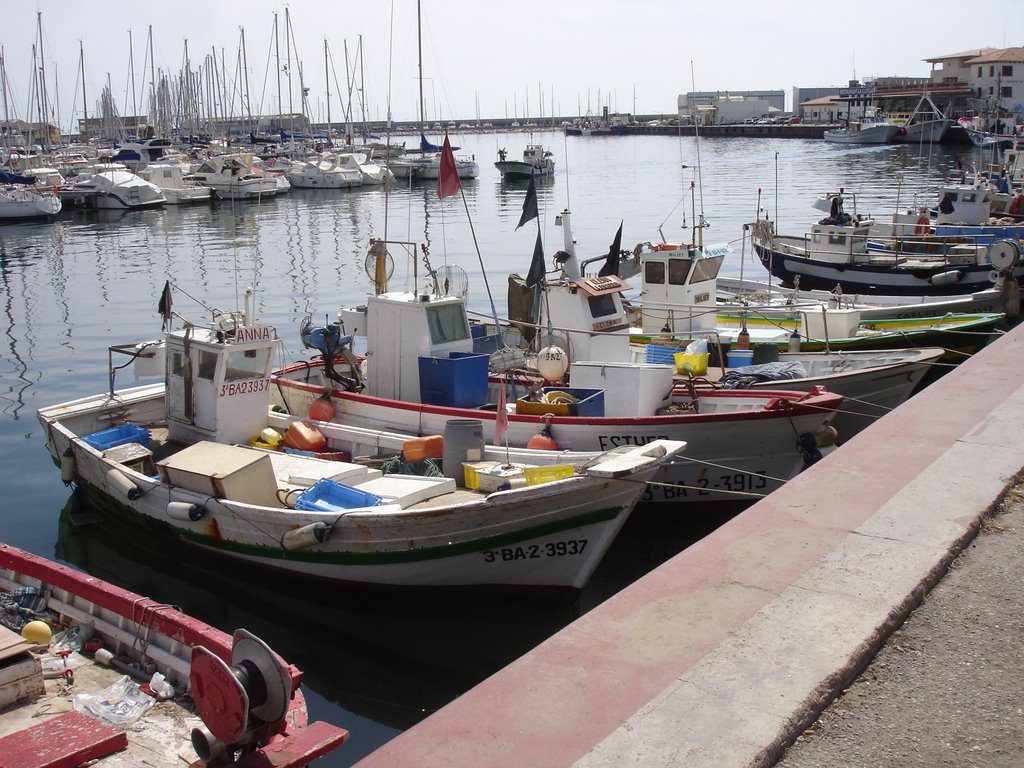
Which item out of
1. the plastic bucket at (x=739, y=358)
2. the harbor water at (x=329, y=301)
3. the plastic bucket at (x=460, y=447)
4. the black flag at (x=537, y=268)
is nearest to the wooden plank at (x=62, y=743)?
the harbor water at (x=329, y=301)

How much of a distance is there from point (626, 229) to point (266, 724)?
151 ft

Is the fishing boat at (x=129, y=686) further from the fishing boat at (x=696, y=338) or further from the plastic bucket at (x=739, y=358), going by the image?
the plastic bucket at (x=739, y=358)

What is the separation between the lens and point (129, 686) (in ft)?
22.6

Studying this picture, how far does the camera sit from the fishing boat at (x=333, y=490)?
9867 mm

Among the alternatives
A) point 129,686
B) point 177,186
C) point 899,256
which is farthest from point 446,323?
point 177,186

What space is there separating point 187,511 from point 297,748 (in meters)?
5.96

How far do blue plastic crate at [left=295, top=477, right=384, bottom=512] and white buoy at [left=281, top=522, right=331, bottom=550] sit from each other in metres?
0.33

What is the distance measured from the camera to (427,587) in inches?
416

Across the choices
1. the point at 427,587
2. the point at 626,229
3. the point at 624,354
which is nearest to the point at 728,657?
the point at 427,587

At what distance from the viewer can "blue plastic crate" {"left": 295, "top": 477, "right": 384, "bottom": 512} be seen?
1045 centimetres

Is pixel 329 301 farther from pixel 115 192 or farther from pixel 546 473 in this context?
pixel 115 192

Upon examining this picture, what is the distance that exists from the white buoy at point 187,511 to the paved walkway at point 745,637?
22.9ft

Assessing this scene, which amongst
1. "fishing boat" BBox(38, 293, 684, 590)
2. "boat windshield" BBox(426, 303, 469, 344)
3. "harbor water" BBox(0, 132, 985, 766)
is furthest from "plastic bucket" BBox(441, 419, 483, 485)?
"boat windshield" BBox(426, 303, 469, 344)

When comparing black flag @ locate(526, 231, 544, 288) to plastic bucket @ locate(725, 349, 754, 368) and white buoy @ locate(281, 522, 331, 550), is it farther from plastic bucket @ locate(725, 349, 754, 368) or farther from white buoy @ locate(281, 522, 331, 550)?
white buoy @ locate(281, 522, 331, 550)
